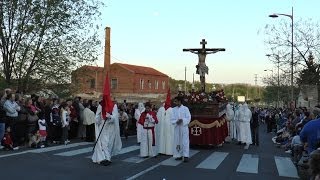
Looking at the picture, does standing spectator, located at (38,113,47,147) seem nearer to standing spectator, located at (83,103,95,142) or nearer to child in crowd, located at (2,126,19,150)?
child in crowd, located at (2,126,19,150)

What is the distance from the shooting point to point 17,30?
2642cm

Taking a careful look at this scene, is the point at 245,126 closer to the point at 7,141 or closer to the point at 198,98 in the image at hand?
the point at 198,98

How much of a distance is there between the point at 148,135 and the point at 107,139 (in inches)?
92.3

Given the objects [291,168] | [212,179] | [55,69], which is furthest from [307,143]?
[55,69]

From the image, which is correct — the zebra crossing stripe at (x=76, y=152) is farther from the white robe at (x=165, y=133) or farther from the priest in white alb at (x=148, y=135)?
the white robe at (x=165, y=133)

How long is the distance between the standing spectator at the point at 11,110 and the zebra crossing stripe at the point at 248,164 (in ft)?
24.8

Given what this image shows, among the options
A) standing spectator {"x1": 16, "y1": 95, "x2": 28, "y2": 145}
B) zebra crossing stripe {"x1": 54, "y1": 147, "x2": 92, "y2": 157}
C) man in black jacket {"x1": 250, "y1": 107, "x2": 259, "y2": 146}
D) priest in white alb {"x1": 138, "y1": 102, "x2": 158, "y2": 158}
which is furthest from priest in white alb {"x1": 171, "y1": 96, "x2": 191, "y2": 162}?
man in black jacket {"x1": 250, "y1": 107, "x2": 259, "y2": 146}

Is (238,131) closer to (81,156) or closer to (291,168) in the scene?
(291,168)

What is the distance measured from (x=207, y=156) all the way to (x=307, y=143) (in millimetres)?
7255

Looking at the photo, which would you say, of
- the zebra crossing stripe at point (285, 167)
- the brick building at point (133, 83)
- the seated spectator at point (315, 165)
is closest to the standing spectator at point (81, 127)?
the zebra crossing stripe at point (285, 167)

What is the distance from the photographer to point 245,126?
23891 mm

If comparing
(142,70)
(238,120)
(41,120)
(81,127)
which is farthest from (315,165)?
(142,70)

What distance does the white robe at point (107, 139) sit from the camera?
14227 mm

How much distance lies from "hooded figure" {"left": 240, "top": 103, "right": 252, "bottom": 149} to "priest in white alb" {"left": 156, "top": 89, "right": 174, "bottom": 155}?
6686 mm
